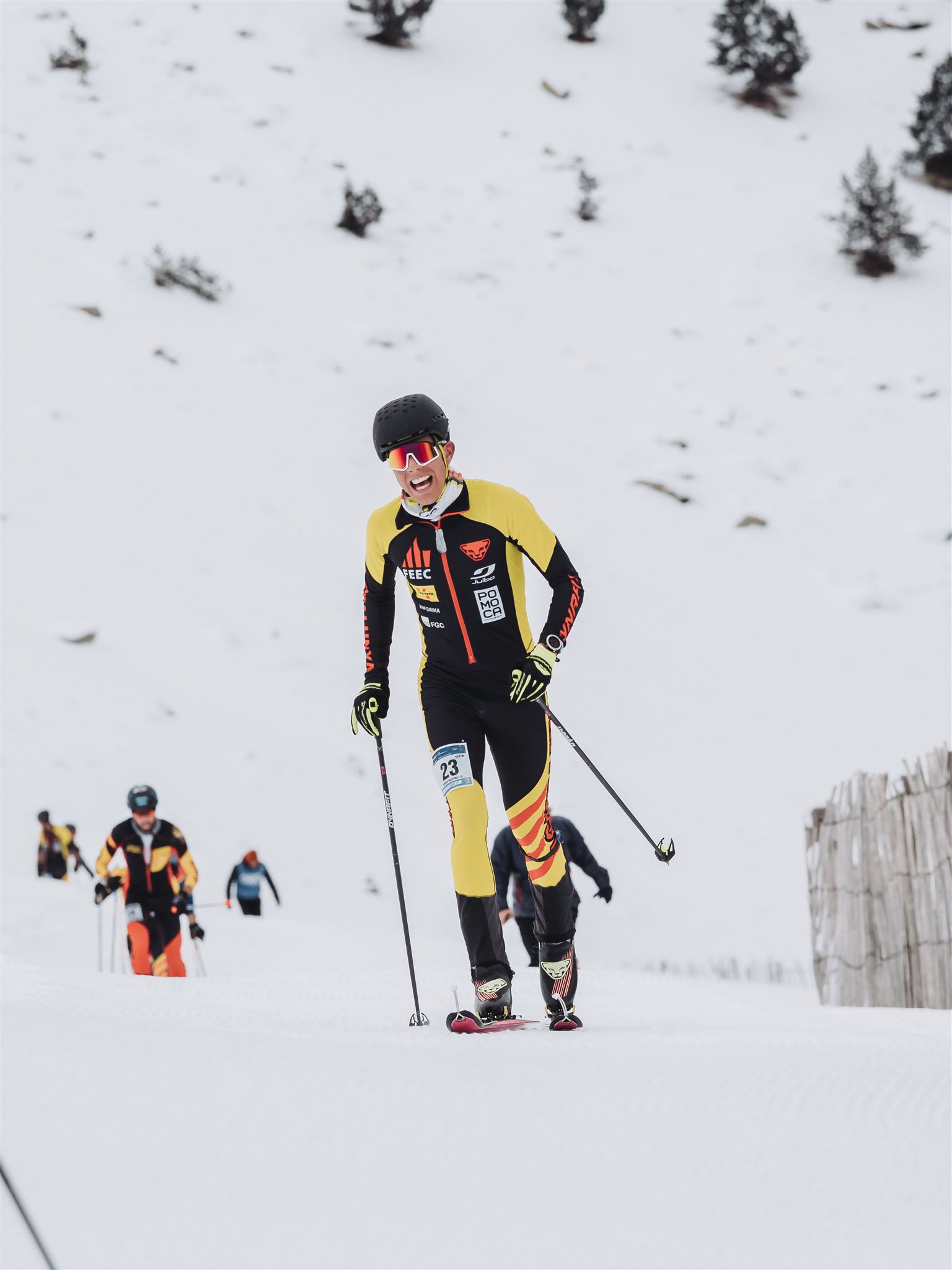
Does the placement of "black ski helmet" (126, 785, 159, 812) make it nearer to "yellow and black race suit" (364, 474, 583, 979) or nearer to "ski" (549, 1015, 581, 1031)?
"yellow and black race suit" (364, 474, 583, 979)

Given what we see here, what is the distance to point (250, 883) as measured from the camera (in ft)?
40.6

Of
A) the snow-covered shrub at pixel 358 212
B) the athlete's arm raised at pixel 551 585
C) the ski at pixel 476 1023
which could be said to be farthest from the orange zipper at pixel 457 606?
the snow-covered shrub at pixel 358 212

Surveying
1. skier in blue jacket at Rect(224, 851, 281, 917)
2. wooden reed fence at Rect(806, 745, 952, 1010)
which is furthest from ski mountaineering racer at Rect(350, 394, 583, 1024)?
skier in blue jacket at Rect(224, 851, 281, 917)

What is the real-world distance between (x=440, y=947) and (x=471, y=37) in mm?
30348

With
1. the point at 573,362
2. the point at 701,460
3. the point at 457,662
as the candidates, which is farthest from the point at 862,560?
the point at 457,662

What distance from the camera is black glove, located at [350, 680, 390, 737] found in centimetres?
416

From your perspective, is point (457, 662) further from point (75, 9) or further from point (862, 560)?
point (75, 9)

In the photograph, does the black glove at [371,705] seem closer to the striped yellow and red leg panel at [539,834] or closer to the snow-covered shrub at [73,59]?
the striped yellow and red leg panel at [539,834]

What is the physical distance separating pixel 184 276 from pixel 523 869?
18.3 metres

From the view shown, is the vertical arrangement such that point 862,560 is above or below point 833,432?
below

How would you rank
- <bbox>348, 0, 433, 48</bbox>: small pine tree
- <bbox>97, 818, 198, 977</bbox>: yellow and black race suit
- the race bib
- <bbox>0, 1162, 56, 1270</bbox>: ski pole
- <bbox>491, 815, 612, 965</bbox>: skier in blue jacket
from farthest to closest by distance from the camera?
<bbox>348, 0, 433, 48</bbox>: small pine tree < <bbox>97, 818, 198, 977</bbox>: yellow and black race suit < <bbox>491, 815, 612, 965</bbox>: skier in blue jacket < the race bib < <bbox>0, 1162, 56, 1270</bbox>: ski pole

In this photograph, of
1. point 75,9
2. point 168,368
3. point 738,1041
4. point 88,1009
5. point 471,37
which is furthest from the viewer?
point 471,37

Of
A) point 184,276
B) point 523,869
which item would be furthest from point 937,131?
point 523,869

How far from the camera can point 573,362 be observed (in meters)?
22.9
